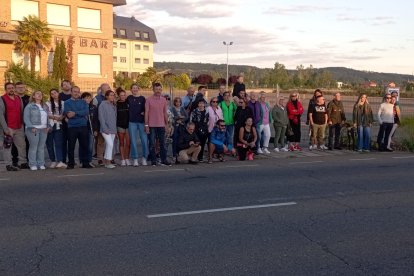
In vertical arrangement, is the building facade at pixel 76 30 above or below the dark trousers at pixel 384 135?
above

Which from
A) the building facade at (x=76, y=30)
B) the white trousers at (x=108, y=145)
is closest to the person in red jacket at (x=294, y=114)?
the white trousers at (x=108, y=145)

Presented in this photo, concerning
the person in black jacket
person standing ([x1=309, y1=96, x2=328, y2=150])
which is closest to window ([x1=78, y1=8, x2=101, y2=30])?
person standing ([x1=309, y1=96, x2=328, y2=150])

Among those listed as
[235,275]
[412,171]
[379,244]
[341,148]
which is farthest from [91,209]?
[341,148]

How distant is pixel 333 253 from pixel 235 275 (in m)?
1.39

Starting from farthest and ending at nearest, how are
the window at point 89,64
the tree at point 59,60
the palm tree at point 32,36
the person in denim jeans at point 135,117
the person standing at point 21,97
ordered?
the window at point 89,64
the tree at point 59,60
the palm tree at point 32,36
the person in denim jeans at point 135,117
the person standing at point 21,97

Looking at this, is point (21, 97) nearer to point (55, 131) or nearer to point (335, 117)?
point (55, 131)

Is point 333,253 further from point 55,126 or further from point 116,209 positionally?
point 55,126

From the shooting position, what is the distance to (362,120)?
661 inches

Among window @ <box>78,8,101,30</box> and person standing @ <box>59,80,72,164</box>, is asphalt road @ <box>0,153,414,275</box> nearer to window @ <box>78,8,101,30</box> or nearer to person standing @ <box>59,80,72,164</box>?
person standing @ <box>59,80,72,164</box>

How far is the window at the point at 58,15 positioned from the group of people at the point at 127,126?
27180mm

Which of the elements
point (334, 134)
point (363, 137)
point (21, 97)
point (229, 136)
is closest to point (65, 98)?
point (21, 97)

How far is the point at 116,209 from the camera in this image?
828cm

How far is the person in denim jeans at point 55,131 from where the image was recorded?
12609 millimetres

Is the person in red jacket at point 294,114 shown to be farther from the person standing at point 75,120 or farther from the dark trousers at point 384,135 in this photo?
the person standing at point 75,120
